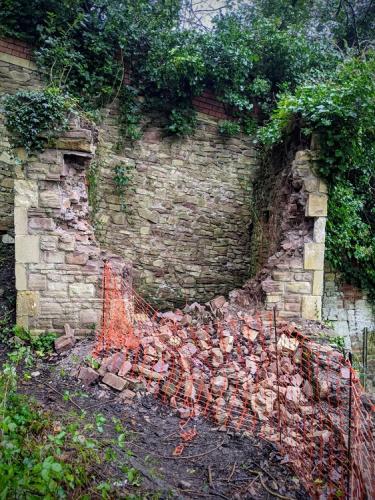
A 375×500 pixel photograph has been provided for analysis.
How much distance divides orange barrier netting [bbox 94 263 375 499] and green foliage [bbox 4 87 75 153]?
188 centimetres

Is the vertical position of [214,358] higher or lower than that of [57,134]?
lower

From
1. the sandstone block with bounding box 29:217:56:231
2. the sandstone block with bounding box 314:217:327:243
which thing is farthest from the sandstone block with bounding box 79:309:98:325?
the sandstone block with bounding box 314:217:327:243

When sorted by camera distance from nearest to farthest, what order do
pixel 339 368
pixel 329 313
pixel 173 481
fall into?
pixel 173 481, pixel 339 368, pixel 329 313

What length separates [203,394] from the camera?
370 centimetres

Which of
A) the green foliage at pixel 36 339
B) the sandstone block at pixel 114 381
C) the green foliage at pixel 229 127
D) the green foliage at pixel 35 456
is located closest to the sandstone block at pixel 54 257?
the green foliage at pixel 36 339

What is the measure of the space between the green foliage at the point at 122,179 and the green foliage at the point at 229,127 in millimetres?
2079

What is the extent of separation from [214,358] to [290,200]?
272cm

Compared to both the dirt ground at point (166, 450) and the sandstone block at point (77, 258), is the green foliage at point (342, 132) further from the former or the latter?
the dirt ground at point (166, 450)

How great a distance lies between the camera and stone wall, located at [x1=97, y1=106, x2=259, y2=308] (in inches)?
262

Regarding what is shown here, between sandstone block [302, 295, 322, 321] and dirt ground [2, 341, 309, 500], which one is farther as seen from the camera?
sandstone block [302, 295, 322, 321]

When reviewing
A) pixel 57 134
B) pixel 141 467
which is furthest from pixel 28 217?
pixel 141 467

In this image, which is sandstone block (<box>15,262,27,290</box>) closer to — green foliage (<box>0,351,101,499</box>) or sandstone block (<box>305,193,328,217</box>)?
green foliage (<box>0,351,101,499</box>)

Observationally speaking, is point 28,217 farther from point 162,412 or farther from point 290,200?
point 290,200

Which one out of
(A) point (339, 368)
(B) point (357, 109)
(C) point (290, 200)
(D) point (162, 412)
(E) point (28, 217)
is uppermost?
(B) point (357, 109)
